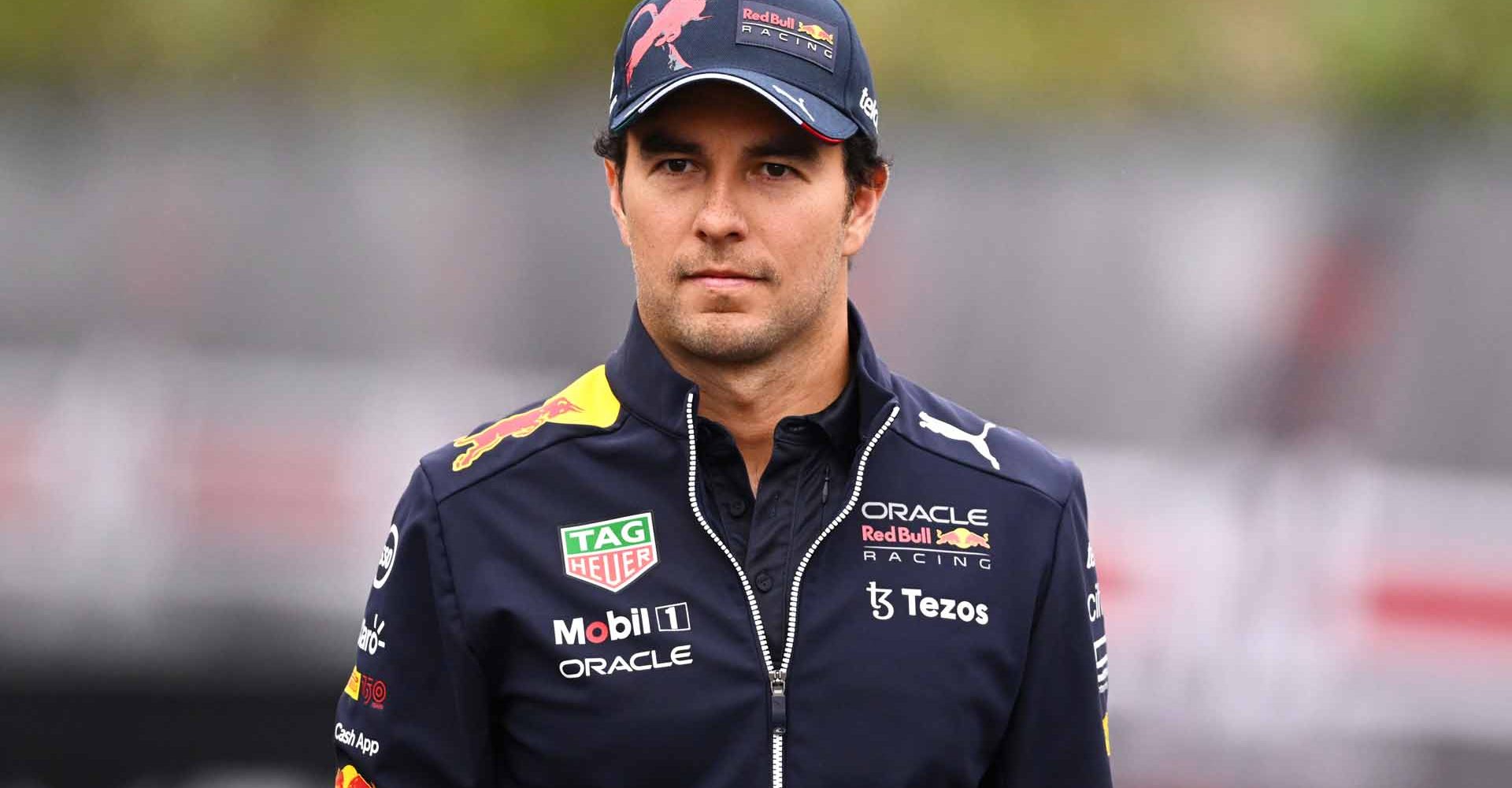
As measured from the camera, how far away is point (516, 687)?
5.89ft

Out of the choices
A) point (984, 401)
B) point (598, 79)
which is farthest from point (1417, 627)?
point (598, 79)

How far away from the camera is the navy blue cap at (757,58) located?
71.3 inches

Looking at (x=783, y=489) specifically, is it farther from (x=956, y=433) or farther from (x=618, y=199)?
(x=618, y=199)

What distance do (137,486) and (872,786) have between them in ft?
10.9

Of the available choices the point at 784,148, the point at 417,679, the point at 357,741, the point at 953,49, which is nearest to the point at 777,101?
the point at 784,148

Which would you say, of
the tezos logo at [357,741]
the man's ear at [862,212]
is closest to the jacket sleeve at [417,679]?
the tezos logo at [357,741]

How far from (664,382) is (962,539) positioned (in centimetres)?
39

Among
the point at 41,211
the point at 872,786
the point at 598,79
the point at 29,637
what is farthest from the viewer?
the point at 598,79

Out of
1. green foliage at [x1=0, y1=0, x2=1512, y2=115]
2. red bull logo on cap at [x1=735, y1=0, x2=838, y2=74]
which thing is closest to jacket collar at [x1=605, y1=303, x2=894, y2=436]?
red bull logo on cap at [x1=735, y1=0, x2=838, y2=74]

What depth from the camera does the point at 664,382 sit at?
1.89m

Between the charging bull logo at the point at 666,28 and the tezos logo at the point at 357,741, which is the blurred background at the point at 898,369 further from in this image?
the charging bull logo at the point at 666,28

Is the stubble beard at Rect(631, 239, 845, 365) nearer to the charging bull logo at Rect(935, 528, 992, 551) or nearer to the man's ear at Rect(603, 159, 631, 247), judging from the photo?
the man's ear at Rect(603, 159, 631, 247)

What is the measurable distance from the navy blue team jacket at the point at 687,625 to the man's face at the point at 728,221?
95mm

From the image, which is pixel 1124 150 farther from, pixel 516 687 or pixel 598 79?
pixel 516 687
